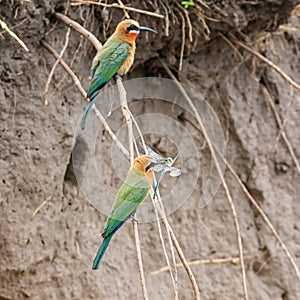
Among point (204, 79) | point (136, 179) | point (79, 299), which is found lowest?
point (79, 299)

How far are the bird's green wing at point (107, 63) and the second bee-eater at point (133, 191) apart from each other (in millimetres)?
387

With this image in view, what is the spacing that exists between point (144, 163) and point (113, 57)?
471mm

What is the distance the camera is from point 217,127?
2957 mm

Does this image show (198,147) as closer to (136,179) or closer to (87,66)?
(87,66)

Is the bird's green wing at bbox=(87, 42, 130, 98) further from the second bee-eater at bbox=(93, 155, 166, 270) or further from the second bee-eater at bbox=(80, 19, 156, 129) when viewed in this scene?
the second bee-eater at bbox=(93, 155, 166, 270)

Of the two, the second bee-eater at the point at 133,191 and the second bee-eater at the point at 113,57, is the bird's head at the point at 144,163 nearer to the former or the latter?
the second bee-eater at the point at 133,191

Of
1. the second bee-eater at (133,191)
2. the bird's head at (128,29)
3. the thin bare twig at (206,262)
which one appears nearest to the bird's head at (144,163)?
the second bee-eater at (133,191)

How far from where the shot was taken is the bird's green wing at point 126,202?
5.17 ft

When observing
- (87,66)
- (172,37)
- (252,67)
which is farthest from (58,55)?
(252,67)

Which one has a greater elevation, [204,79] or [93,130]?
[204,79]

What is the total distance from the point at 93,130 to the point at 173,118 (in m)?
0.39

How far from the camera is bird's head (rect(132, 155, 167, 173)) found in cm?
154

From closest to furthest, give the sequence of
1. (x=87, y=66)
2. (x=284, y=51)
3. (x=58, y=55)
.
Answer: (x=58, y=55)
(x=87, y=66)
(x=284, y=51)

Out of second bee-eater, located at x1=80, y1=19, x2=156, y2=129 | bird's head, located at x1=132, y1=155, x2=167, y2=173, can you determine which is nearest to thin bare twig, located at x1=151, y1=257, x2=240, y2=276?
second bee-eater, located at x1=80, y1=19, x2=156, y2=129
